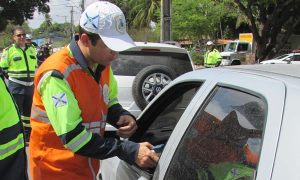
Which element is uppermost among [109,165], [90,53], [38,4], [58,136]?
[38,4]

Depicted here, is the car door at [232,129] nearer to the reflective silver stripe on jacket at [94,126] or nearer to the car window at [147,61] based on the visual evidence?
the reflective silver stripe on jacket at [94,126]

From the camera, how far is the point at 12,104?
8.13 ft

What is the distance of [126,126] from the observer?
2971mm

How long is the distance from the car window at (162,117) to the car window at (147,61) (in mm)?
3574

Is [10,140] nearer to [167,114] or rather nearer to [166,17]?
[167,114]

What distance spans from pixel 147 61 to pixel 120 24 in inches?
169

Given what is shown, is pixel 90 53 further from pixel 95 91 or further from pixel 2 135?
pixel 2 135

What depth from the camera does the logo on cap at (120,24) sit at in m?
2.55

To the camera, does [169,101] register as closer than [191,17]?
Yes

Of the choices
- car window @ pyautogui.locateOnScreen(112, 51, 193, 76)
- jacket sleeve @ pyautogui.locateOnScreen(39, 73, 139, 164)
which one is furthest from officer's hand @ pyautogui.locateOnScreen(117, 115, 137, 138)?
car window @ pyautogui.locateOnScreen(112, 51, 193, 76)

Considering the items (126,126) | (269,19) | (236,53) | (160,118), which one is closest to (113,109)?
(126,126)

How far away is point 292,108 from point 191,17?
127 ft

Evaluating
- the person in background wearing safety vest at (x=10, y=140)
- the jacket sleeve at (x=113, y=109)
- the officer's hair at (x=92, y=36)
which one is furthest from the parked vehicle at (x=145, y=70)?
the person in background wearing safety vest at (x=10, y=140)

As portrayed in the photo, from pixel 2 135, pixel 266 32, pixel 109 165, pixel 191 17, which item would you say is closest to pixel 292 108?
pixel 2 135
